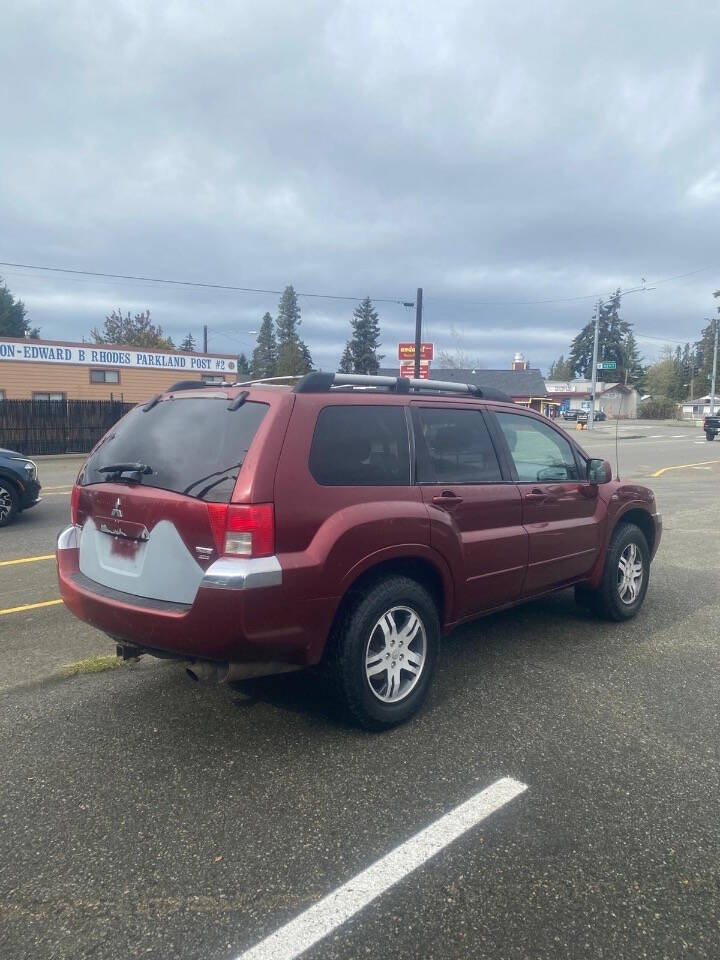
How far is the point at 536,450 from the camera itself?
4.84 meters

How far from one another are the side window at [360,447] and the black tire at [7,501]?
299 inches

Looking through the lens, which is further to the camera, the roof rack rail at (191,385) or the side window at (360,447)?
the roof rack rail at (191,385)

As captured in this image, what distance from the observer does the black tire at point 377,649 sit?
3.34 meters

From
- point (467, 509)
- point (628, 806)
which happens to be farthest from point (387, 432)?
point (628, 806)

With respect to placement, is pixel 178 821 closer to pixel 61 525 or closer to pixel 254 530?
pixel 254 530

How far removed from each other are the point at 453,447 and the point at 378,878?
2353 mm

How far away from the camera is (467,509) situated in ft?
13.2

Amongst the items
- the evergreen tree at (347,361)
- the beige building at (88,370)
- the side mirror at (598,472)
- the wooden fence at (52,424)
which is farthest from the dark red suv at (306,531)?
the evergreen tree at (347,361)

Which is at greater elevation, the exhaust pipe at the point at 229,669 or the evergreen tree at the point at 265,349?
the evergreen tree at the point at 265,349

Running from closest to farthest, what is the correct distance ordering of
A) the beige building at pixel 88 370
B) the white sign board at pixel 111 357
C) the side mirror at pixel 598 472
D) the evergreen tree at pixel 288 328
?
the side mirror at pixel 598 472 → the white sign board at pixel 111 357 → the beige building at pixel 88 370 → the evergreen tree at pixel 288 328

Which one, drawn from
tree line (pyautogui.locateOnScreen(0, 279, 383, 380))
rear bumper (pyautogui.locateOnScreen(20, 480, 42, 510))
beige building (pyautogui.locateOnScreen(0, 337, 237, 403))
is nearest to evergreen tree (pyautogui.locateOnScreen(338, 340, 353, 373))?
tree line (pyautogui.locateOnScreen(0, 279, 383, 380))

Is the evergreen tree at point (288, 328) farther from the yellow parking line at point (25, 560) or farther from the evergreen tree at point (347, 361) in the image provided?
the yellow parking line at point (25, 560)

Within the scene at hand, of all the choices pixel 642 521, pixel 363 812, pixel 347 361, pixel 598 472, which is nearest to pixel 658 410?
pixel 347 361

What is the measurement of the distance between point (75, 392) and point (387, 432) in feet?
108
